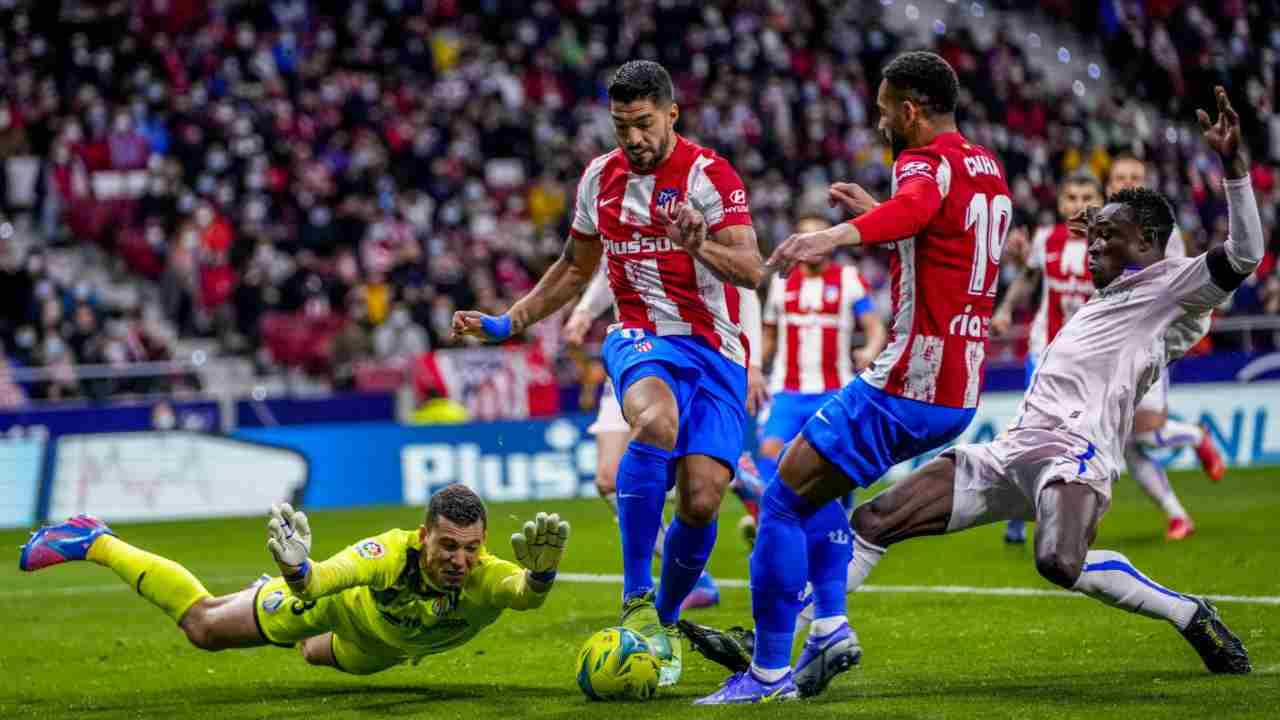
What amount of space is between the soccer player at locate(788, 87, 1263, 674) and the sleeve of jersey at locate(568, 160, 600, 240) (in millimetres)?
1875

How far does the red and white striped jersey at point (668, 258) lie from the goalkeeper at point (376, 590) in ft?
3.93

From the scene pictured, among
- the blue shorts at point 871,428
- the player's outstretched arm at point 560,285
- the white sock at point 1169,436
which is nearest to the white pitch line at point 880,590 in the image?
the white sock at point 1169,436

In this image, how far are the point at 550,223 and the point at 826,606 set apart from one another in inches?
803

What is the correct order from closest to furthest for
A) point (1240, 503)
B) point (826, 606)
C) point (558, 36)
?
point (826, 606), point (1240, 503), point (558, 36)

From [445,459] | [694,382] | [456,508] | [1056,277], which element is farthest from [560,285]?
[445,459]

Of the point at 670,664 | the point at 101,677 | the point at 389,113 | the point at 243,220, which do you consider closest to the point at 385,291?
the point at 243,220

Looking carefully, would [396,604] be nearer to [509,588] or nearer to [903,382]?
[509,588]

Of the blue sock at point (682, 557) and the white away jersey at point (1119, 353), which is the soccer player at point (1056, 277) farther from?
the blue sock at point (682, 557)

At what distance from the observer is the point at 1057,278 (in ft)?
40.9

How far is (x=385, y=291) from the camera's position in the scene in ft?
81.2

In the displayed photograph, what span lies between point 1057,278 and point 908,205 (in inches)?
246

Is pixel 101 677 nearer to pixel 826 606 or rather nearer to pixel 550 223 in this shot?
pixel 826 606

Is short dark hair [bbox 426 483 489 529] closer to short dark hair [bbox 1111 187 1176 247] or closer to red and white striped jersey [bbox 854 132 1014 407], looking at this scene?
red and white striped jersey [bbox 854 132 1014 407]

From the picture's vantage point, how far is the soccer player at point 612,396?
1007 centimetres
